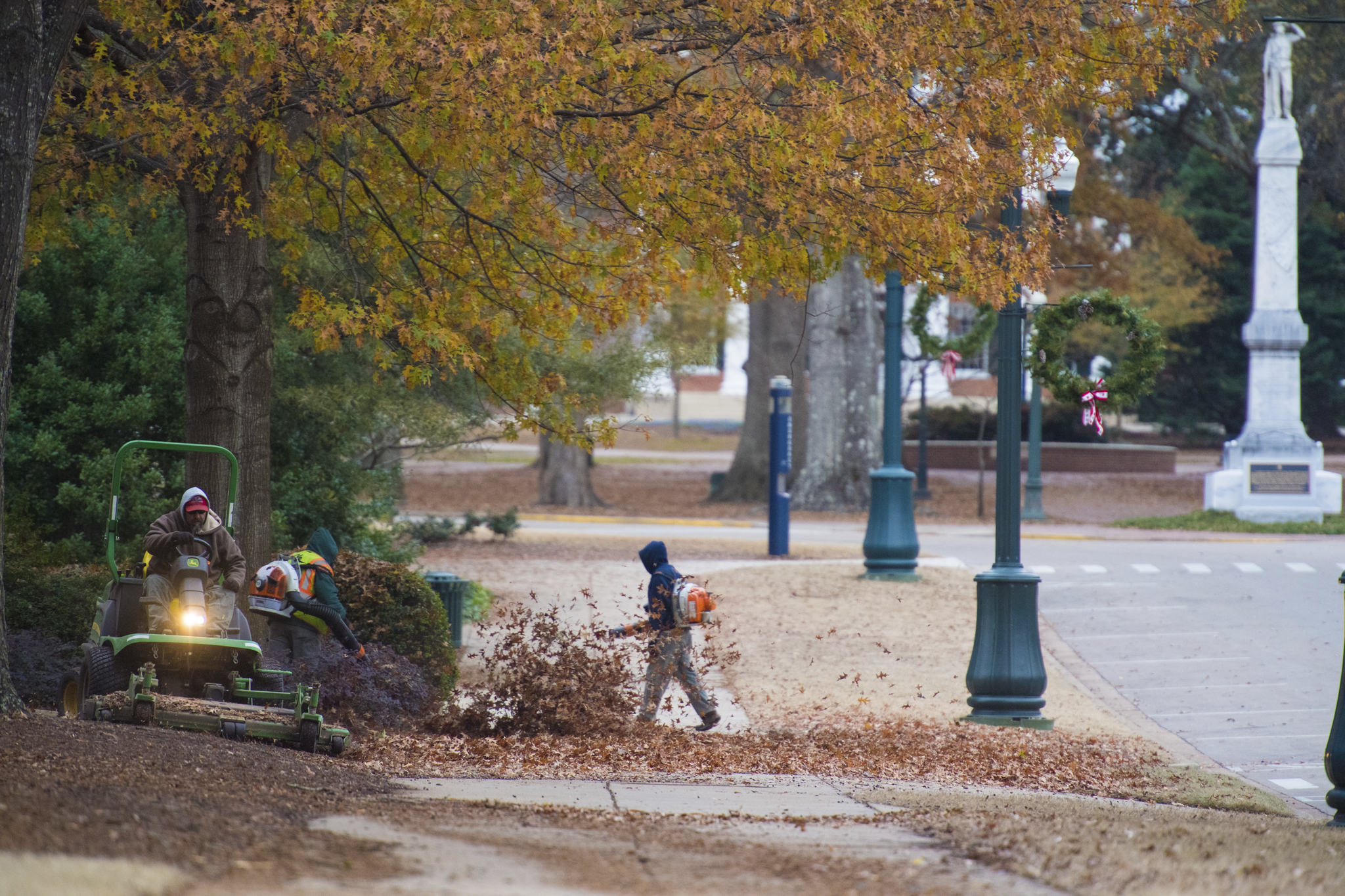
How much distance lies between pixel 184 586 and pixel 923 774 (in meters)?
4.48

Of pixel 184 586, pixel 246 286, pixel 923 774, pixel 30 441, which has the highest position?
pixel 246 286

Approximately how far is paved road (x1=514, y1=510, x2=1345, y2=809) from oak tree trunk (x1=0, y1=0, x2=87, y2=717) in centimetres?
799

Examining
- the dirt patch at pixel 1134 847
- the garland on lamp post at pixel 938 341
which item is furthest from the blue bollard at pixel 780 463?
the dirt patch at pixel 1134 847

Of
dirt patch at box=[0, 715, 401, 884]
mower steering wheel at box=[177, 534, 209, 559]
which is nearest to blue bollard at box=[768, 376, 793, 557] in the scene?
mower steering wheel at box=[177, 534, 209, 559]

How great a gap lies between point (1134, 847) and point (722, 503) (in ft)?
86.5

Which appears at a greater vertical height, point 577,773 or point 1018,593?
point 1018,593

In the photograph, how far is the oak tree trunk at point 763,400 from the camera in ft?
103

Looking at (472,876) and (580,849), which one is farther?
(580,849)

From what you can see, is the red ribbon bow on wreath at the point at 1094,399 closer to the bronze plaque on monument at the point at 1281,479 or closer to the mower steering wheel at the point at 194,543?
the mower steering wheel at the point at 194,543

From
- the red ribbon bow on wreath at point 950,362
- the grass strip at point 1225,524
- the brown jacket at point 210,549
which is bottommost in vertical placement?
the grass strip at point 1225,524

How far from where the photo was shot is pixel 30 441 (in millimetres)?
11695

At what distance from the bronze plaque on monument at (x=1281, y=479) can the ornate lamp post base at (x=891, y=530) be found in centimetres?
1213

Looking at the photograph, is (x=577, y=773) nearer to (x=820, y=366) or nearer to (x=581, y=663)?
(x=581, y=663)

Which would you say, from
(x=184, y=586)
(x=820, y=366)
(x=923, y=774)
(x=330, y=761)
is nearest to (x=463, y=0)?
(x=184, y=586)
